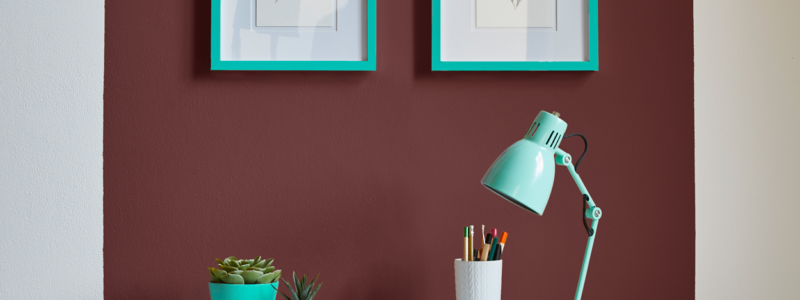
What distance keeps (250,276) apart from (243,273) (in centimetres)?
1

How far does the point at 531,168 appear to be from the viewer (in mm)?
716

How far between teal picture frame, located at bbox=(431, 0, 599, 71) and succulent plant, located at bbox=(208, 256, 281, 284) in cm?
47

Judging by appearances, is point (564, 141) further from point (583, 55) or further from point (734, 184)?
point (734, 184)

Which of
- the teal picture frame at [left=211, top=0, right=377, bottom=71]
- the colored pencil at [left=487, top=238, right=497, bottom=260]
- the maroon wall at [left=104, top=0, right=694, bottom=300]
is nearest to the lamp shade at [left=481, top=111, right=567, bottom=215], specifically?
the colored pencil at [left=487, top=238, right=497, bottom=260]

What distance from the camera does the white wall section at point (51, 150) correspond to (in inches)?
37.1

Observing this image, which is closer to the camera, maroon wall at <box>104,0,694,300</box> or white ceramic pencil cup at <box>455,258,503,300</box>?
white ceramic pencil cup at <box>455,258,503,300</box>

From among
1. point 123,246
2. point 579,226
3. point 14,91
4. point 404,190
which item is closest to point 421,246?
point 404,190

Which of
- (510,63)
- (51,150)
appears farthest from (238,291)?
(510,63)

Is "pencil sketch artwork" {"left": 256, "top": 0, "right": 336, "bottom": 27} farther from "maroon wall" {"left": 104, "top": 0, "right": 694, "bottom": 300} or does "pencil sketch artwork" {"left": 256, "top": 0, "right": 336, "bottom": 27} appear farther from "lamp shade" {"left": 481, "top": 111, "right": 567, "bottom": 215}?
"lamp shade" {"left": 481, "top": 111, "right": 567, "bottom": 215}

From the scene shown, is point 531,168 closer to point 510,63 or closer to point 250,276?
point 510,63

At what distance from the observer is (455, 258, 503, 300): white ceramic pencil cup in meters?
0.83

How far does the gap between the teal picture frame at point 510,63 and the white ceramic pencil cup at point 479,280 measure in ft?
1.21

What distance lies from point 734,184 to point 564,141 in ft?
1.16

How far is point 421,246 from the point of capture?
38.6 inches
